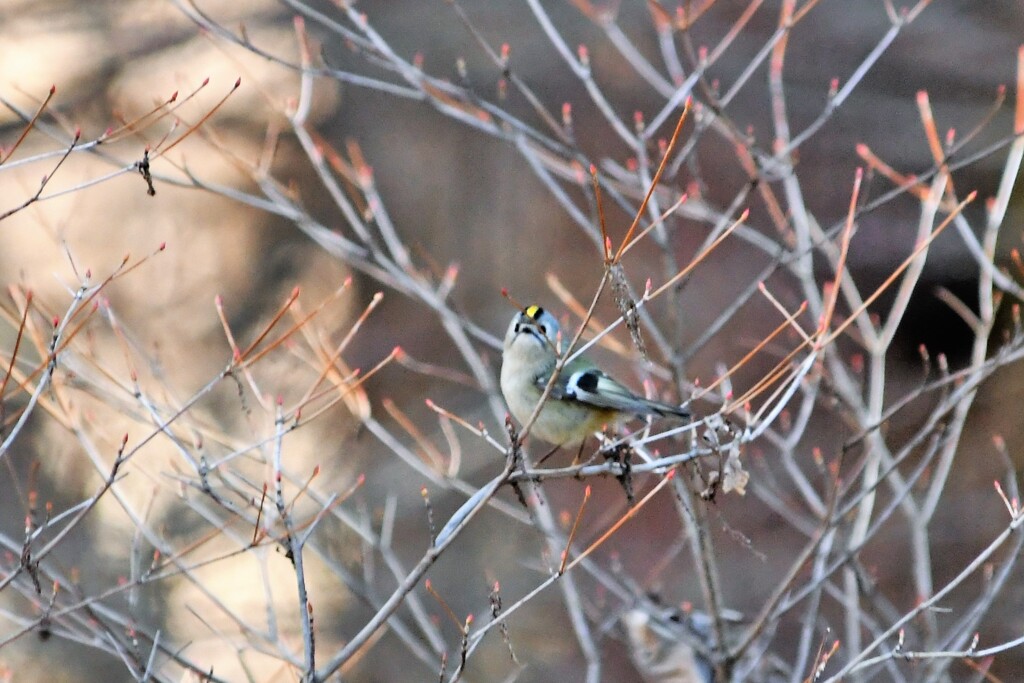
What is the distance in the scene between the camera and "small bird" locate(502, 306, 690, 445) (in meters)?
4.05

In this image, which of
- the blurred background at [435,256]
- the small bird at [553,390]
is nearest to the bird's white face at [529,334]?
the small bird at [553,390]

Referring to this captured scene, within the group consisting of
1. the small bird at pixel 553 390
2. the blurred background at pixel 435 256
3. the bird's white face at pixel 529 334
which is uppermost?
the bird's white face at pixel 529 334

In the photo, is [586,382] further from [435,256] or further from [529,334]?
[435,256]

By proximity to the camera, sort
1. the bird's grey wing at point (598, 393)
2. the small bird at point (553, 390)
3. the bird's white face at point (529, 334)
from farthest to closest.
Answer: the bird's white face at point (529, 334) → the small bird at point (553, 390) → the bird's grey wing at point (598, 393)

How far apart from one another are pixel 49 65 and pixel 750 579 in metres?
6.91

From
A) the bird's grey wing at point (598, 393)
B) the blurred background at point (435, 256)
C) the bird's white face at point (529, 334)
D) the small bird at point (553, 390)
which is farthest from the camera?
the blurred background at point (435, 256)

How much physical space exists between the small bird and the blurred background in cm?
326

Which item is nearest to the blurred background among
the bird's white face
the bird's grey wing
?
the bird's white face

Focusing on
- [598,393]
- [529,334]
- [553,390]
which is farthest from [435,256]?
[598,393]

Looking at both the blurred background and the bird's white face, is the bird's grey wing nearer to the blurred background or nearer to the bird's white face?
the bird's white face

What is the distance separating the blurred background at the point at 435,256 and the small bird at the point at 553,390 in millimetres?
3258

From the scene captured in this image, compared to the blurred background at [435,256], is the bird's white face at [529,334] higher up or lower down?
higher up

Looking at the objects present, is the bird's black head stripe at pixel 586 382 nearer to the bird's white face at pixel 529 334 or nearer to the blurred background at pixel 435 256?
the bird's white face at pixel 529 334

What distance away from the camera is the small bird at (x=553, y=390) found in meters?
4.05
